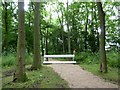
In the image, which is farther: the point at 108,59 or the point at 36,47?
the point at 108,59

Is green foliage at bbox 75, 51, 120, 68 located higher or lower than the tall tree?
lower

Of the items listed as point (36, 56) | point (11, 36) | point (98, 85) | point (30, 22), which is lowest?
point (98, 85)

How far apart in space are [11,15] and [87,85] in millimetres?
19664

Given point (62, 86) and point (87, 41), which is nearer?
point (62, 86)

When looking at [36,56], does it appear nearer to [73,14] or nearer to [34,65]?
[34,65]

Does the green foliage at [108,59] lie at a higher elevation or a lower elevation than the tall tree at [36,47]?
lower

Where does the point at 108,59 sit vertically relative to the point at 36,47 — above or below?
below

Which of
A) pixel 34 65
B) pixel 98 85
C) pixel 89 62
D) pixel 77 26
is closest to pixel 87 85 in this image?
pixel 98 85

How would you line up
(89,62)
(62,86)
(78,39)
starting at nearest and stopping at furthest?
(62,86) < (89,62) < (78,39)

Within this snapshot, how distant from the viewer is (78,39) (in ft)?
102

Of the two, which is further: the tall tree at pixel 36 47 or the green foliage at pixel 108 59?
the green foliage at pixel 108 59

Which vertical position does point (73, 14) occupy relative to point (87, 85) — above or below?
above

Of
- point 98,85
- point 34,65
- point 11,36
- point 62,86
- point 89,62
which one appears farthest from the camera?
point 11,36

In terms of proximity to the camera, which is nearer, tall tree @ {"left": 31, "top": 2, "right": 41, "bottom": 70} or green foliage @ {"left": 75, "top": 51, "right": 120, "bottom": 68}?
tall tree @ {"left": 31, "top": 2, "right": 41, "bottom": 70}
